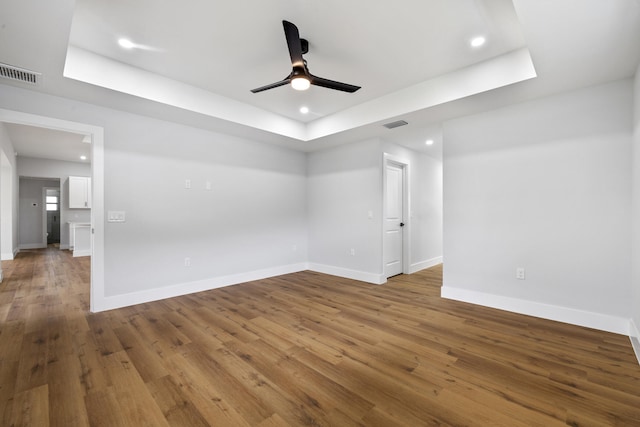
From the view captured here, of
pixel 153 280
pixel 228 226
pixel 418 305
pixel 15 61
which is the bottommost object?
pixel 418 305

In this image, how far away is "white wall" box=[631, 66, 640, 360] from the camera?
2.35 m

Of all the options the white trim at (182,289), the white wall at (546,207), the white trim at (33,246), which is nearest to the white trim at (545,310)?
the white wall at (546,207)

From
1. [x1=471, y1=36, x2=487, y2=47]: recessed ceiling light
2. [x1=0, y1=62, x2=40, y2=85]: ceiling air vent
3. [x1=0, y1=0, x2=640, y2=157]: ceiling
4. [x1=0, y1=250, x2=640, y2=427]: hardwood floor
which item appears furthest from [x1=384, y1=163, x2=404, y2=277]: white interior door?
[x1=0, y1=62, x2=40, y2=85]: ceiling air vent

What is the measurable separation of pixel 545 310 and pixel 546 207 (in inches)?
45.3

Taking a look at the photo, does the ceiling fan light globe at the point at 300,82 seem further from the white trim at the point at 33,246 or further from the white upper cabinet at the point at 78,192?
the white trim at the point at 33,246

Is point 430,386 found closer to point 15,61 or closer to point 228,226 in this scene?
point 228,226

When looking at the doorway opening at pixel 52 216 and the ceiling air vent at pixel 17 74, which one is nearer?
the ceiling air vent at pixel 17 74

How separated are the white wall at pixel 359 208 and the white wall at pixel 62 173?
8033 mm

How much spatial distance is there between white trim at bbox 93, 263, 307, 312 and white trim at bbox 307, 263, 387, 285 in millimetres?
528

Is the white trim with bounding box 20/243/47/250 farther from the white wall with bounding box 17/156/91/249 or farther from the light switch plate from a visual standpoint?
the light switch plate

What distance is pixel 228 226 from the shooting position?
4523 mm

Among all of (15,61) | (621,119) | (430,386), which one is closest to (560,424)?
(430,386)

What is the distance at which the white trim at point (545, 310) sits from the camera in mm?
2689

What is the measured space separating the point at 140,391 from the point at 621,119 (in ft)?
15.6
